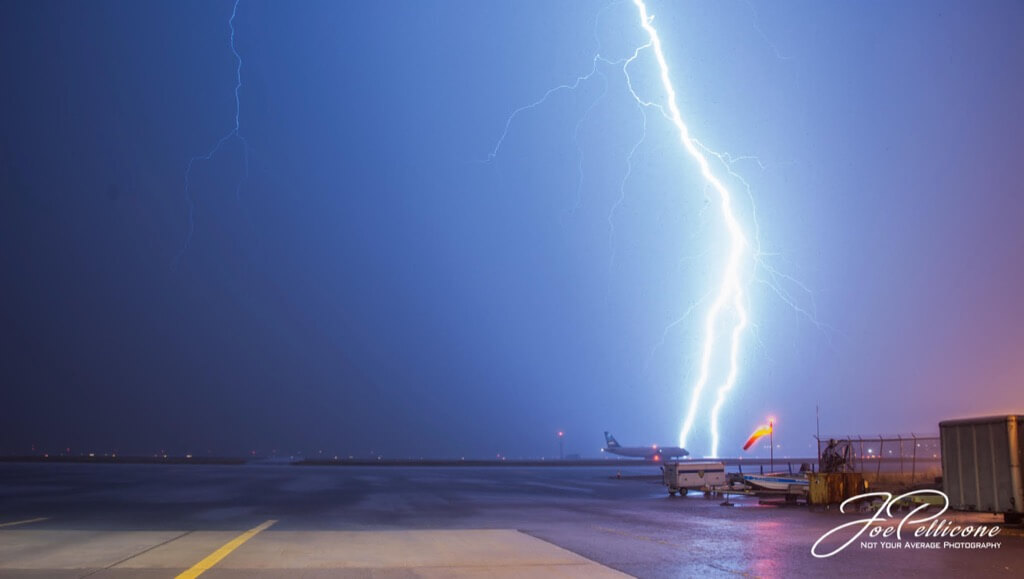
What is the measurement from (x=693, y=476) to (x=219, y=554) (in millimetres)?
26135

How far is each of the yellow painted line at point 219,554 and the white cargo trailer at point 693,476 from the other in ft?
69.7

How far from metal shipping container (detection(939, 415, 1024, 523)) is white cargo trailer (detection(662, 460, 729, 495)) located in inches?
633

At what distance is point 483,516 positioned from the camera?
879 inches

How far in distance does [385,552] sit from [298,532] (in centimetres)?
418

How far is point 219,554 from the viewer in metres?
13.5

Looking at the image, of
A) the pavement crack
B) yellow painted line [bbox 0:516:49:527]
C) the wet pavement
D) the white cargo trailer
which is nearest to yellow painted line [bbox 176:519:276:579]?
the wet pavement

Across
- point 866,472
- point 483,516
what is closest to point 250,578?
point 483,516

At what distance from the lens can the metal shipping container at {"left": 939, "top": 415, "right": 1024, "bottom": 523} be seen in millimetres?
17781

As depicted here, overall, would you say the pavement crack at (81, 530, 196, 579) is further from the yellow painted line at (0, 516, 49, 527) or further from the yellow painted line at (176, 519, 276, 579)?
the yellow painted line at (0, 516, 49, 527)

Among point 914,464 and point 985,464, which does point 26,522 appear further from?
point 914,464

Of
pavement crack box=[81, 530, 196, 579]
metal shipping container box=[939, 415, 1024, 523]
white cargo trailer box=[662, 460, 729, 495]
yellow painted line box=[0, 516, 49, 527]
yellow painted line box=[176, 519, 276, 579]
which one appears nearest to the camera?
yellow painted line box=[176, 519, 276, 579]

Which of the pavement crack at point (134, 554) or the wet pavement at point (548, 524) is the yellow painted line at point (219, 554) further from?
the pavement crack at point (134, 554)

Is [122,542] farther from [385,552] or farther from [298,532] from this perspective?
[385,552]

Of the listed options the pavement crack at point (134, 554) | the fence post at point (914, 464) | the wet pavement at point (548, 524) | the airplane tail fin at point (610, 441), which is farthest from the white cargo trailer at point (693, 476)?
the airplane tail fin at point (610, 441)
